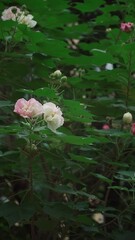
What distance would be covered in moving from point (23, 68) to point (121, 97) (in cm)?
60

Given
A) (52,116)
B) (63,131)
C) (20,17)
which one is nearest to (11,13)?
(20,17)

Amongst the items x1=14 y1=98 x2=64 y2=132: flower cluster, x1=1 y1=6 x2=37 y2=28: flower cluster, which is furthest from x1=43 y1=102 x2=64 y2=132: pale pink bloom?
x1=1 y1=6 x2=37 y2=28: flower cluster

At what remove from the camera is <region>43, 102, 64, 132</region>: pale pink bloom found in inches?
66.0

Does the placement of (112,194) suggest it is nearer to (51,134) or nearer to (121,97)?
(121,97)

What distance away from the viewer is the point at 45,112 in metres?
1.70

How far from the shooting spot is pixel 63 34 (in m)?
2.69

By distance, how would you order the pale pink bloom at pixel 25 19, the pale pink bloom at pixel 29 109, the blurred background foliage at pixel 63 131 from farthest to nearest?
the pale pink bloom at pixel 25 19, the blurred background foliage at pixel 63 131, the pale pink bloom at pixel 29 109

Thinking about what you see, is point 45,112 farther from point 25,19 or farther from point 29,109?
point 25,19

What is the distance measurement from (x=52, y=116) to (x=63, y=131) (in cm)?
25

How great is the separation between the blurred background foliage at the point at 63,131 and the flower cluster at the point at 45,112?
1.8 inches

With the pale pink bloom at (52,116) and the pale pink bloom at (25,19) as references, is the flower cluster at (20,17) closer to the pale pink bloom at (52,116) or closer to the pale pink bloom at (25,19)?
the pale pink bloom at (25,19)

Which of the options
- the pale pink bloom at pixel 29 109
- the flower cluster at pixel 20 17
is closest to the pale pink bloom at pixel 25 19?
the flower cluster at pixel 20 17

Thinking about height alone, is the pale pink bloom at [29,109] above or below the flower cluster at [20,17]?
below

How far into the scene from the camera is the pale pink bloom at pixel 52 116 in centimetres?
168
